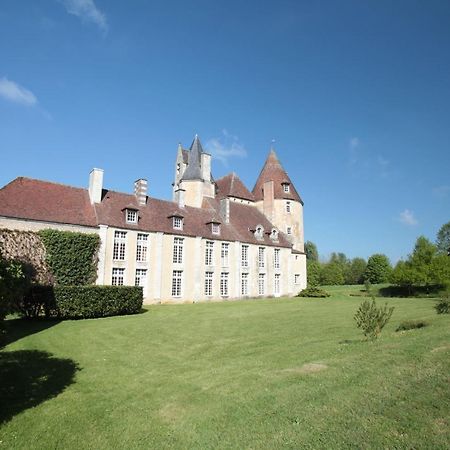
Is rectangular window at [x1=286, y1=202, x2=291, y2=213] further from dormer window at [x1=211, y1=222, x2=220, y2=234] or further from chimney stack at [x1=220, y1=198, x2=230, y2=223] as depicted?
dormer window at [x1=211, y1=222, x2=220, y2=234]

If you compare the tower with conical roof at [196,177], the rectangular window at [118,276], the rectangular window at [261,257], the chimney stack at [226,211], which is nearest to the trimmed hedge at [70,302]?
the rectangular window at [118,276]

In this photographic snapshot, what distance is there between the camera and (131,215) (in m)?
29.3

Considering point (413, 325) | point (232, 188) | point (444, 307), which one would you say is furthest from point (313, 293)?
point (413, 325)

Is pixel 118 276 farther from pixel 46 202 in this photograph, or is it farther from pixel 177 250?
pixel 46 202

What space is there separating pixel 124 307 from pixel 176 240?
1130 centimetres

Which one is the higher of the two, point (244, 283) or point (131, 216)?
point (131, 216)

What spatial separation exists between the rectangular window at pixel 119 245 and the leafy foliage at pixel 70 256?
6.28 feet

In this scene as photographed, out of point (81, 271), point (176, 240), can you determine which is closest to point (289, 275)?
point (176, 240)

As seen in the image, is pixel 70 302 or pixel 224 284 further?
pixel 224 284

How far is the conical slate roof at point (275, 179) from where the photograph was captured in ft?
143

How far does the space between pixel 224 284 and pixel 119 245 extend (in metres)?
11.0

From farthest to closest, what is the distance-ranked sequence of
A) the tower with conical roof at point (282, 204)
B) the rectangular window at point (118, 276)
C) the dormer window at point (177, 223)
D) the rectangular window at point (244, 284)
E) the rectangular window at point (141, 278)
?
the tower with conical roof at point (282, 204), the rectangular window at point (244, 284), the dormer window at point (177, 223), the rectangular window at point (141, 278), the rectangular window at point (118, 276)

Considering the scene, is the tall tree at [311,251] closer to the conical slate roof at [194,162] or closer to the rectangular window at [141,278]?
the conical slate roof at [194,162]

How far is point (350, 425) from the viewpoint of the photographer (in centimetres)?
504
